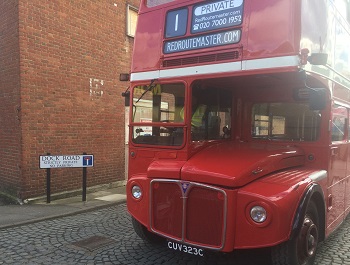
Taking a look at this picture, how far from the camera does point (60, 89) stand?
308 inches

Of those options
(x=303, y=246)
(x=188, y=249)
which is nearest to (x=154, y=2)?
(x=188, y=249)

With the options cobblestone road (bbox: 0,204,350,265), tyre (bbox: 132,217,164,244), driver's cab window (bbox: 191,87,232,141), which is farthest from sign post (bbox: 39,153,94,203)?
driver's cab window (bbox: 191,87,232,141)

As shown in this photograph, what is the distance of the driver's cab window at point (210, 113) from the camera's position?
436 cm

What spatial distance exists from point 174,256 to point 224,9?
3102mm

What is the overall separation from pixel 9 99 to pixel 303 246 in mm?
6465

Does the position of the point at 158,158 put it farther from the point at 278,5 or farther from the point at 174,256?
the point at 278,5

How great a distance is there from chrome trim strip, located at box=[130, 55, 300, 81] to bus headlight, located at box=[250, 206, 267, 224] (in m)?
1.46

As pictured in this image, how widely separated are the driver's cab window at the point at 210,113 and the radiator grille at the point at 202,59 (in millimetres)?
344

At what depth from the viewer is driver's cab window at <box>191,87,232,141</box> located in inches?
172

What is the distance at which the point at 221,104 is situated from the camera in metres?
4.91

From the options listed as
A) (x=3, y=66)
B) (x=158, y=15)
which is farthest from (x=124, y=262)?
(x=3, y=66)

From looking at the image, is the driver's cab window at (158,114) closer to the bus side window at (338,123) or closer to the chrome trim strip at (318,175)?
the chrome trim strip at (318,175)

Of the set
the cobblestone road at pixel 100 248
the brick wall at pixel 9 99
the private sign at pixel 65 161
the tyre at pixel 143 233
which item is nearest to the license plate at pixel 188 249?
the cobblestone road at pixel 100 248

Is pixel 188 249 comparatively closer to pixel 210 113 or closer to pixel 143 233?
pixel 143 233
